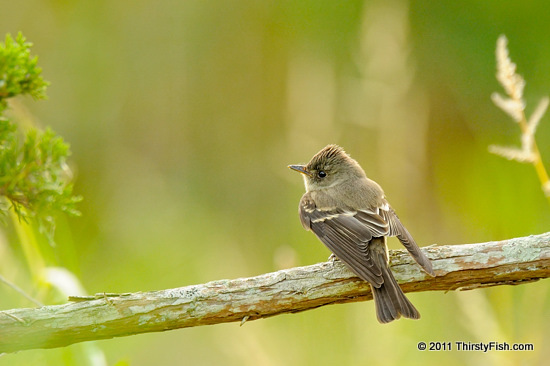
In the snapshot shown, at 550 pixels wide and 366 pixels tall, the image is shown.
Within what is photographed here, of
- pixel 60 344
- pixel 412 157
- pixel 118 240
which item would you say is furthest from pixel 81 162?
pixel 60 344

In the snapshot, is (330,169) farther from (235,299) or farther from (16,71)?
(16,71)

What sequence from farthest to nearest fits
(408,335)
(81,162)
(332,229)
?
(81,162) → (408,335) → (332,229)

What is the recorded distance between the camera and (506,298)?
4586mm

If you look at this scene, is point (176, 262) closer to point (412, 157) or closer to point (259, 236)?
point (259, 236)

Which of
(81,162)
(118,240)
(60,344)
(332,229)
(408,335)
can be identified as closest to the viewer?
(60,344)

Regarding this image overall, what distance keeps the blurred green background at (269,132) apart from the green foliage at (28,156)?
242cm

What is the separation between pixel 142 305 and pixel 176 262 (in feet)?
11.2

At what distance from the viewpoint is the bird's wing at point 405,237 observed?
3.48 meters

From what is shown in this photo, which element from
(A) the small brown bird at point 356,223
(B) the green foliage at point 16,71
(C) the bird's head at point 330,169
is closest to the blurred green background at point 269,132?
(C) the bird's head at point 330,169

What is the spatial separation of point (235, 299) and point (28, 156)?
1176 mm

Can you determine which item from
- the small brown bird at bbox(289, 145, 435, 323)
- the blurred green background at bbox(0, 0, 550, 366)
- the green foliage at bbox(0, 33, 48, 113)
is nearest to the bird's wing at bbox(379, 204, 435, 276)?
the small brown bird at bbox(289, 145, 435, 323)

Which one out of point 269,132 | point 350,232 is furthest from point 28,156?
point 269,132

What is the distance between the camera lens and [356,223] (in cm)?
452

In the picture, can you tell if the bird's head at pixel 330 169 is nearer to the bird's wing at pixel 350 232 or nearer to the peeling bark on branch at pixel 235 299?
the bird's wing at pixel 350 232
